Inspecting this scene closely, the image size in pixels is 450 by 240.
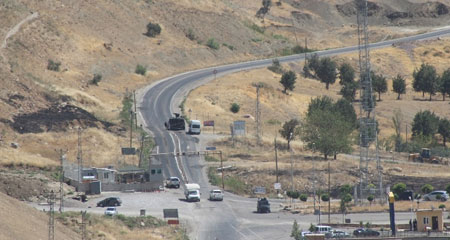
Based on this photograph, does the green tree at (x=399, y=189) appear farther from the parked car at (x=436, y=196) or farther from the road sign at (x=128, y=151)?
the road sign at (x=128, y=151)

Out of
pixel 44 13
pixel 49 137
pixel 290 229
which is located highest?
pixel 44 13

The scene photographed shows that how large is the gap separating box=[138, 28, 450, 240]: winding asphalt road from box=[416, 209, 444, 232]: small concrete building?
13746 millimetres

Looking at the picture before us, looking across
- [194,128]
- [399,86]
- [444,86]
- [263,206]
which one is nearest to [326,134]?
[194,128]

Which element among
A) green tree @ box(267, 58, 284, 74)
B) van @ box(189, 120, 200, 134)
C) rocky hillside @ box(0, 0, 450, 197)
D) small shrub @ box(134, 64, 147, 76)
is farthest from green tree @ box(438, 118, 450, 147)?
small shrub @ box(134, 64, 147, 76)

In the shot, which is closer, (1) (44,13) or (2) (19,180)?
(2) (19,180)

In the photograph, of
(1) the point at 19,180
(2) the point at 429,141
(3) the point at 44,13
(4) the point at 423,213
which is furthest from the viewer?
(3) the point at 44,13

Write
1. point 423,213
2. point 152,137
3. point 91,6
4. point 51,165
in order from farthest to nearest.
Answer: point 91,6 → point 152,137 → point 51,165 → point 423,213

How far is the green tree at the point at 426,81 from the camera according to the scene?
184375 mm

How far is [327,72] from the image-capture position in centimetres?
19138

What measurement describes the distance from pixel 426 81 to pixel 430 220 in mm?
99338

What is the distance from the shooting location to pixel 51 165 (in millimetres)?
114750

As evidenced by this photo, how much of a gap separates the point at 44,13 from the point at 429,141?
65710 millimetres

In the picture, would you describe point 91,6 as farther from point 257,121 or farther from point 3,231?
point 3,231

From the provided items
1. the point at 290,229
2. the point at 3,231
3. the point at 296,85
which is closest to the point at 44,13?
the point at 296,85
